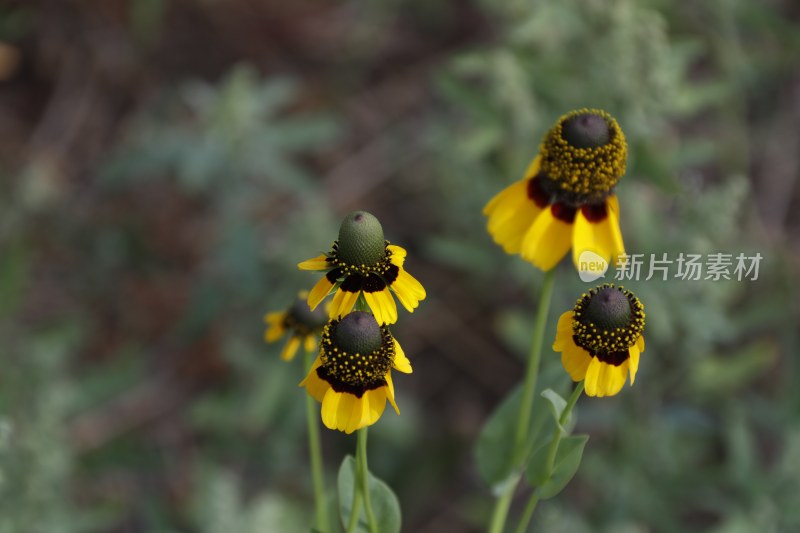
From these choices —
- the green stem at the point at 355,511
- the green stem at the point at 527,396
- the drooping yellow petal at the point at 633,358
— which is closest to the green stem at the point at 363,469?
the green stem at the point at 355,511

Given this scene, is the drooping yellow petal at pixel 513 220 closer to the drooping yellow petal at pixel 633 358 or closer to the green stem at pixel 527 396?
the green stem at pixel 527 396

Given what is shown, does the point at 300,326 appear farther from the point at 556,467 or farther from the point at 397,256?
the point at 556,467

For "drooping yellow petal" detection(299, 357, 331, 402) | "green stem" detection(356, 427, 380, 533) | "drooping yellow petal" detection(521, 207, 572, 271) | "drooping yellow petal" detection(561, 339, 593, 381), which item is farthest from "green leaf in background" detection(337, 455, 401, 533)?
"drooping yellow petal" detection(521, 207, 572, 271)

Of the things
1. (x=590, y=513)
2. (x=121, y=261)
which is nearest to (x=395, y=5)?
(x=121, y=261)

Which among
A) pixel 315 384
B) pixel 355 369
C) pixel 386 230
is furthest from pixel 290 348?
pixel 386 230

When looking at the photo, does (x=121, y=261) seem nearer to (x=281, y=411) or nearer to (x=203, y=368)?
(x=203, y=368)

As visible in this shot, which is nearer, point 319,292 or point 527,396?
point 319,292
